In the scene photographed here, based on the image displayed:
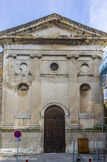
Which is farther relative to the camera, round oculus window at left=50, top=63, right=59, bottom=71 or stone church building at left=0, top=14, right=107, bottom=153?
round oculus window at left=50, top=63, right=59, bottom=71

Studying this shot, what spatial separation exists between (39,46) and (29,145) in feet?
25.9

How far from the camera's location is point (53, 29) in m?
20.8

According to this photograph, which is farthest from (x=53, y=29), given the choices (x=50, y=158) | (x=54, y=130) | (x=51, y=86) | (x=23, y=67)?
(x=50, y=158)

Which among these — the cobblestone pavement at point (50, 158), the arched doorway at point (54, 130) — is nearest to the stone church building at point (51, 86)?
the arched doorway at point (54, 130)

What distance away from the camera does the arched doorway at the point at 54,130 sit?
19.3 meters

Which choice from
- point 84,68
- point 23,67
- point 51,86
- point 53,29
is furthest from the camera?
point 53,29

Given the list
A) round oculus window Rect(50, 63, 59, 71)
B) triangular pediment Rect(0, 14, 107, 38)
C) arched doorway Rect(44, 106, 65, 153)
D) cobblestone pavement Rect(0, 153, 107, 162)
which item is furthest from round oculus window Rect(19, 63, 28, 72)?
cobblestone pavement Rect(0, 153, 107, 162)

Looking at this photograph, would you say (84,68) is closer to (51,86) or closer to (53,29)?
(51,86)

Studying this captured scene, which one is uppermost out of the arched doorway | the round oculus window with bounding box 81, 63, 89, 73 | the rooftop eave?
the rooftop eave

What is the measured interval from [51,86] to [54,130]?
3465 millimetres

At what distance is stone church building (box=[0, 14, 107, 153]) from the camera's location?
19359mm

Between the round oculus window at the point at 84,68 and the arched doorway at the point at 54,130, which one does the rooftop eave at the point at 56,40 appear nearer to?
the round oculus window at the point at 84,68

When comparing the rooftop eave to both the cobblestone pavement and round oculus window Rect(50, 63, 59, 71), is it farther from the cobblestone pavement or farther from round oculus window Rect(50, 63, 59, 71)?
the cobblestone pavement

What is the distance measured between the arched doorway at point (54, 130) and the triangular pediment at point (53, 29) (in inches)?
239
